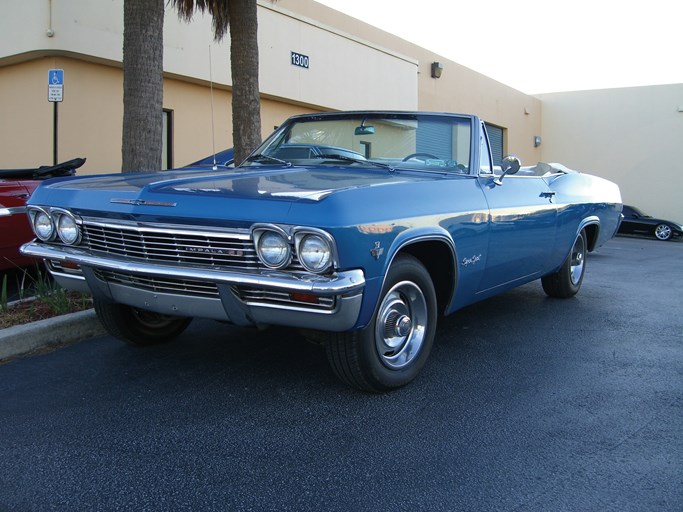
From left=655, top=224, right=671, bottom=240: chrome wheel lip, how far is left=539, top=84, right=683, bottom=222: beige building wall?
20.1ft

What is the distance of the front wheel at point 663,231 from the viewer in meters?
19.2

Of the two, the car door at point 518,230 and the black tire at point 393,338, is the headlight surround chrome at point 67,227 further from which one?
the car door at point 518,230

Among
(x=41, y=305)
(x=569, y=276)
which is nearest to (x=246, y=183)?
(x=41, y=305)

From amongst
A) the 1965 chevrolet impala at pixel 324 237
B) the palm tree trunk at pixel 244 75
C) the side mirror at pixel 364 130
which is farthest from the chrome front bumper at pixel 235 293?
the palm tree trunk at pixel 244 75

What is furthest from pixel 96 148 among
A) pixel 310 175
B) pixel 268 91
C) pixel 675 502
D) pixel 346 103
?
pixel 675 502

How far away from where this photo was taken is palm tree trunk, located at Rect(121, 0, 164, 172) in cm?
586

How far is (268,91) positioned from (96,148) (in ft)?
13.1

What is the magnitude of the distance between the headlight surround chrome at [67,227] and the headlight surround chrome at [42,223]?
0.16 ft

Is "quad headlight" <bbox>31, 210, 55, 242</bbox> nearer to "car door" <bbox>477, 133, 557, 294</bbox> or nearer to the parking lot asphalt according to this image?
the parking lot asphalt

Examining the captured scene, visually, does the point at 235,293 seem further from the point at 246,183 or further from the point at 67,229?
the point at 67,229

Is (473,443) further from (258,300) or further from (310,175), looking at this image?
(310,175)

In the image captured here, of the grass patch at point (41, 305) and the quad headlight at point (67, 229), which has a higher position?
the quad headlight at point (67, 229)

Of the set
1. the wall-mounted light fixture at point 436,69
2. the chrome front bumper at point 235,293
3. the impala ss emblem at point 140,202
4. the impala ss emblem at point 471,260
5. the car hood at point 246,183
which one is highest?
the wall-mounted light fixture at point 436,69

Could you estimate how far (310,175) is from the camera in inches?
142
